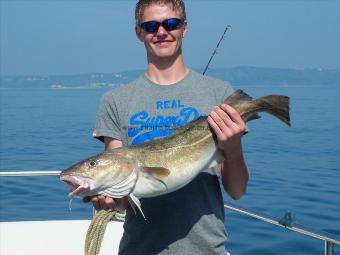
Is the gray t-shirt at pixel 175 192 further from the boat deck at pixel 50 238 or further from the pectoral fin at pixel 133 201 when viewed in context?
the boat deck at pixel 50 238

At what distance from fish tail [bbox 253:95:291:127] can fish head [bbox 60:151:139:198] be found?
87 cm

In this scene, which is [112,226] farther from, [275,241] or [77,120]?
[77,120]

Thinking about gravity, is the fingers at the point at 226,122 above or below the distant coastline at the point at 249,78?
below

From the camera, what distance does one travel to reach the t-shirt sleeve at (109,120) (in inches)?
144

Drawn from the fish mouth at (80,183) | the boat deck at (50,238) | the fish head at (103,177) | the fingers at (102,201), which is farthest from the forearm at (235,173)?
the boat deck at (50,238)

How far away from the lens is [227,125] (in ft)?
10.8

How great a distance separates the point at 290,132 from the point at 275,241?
18.9m

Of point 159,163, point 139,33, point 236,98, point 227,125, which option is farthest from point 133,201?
point 139,33

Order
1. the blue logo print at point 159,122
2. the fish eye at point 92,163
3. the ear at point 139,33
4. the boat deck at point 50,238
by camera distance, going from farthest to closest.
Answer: the boat deck at point 50,238 < the ear at point 139,33 < the blue logo print at point 159,122 < the fish eye at point 92,163

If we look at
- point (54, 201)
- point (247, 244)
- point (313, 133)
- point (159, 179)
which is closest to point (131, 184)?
point (159, 179)

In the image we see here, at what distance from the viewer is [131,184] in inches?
129

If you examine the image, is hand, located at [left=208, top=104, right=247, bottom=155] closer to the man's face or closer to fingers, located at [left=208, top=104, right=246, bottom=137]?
fingers, located at [left=208, top=104, right=246, bottom=137]

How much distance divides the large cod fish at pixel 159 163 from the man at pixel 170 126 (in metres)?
0.10

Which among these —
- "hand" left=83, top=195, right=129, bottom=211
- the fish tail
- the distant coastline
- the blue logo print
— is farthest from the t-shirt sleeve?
the distant coastline
